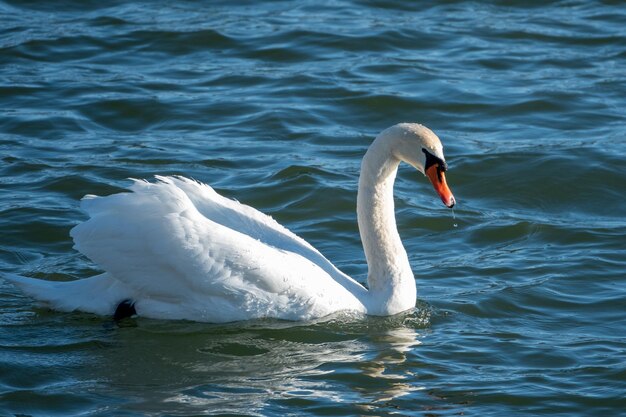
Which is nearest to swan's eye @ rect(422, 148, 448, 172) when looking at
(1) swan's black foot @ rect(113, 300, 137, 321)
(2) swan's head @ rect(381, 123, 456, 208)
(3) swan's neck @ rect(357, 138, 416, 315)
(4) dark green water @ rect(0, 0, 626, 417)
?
(2) swan's head @ rect(381, 123, 456, 208)

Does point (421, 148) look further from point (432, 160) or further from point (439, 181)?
point (439, 181)

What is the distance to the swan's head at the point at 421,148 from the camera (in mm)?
8633

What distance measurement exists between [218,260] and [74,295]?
1.13 metres

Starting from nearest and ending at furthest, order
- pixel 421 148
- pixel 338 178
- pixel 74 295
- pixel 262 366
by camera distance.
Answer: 1. pixel 262 366
2. pixel 421 148
3. pixel 74 295
4. pixel 338 178

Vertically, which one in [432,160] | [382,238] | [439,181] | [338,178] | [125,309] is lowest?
[125,309]

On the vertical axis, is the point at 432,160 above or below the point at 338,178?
above

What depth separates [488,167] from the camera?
1221cm

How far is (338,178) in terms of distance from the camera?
39.1 feet

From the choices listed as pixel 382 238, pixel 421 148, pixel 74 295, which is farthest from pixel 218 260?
pixel 421 148

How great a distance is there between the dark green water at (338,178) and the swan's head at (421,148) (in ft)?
3.40

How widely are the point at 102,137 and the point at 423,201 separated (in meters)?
3.49

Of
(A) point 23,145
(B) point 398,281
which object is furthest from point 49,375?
(A) point 23,145

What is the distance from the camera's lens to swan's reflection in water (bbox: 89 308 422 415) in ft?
24.6

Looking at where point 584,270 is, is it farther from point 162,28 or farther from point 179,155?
point 162,28
